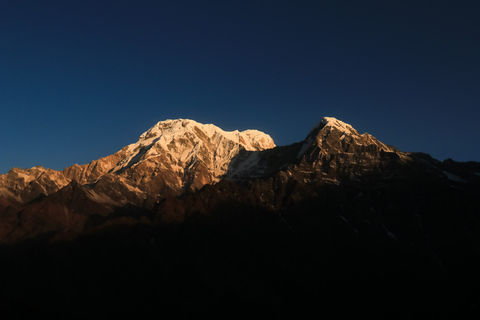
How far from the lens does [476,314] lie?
19812 centimetres
